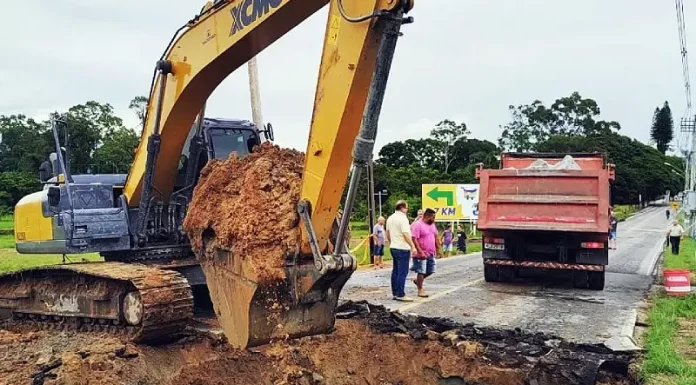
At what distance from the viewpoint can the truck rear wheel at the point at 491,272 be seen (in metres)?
13.5

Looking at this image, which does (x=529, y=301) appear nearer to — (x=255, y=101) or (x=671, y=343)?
(x=671, y=343)

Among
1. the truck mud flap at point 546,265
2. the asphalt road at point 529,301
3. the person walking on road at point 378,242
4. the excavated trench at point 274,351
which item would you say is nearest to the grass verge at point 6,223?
the person walking on road at point 378,242

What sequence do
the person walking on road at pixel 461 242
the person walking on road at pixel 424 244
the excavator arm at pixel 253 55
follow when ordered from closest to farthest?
the excavator arm at pixel 253 55
the person walking on road at pixel 424 244
the person walking on road at pixel 461 242

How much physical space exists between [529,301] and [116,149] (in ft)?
145

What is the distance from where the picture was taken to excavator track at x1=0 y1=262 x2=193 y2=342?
21.2 ft

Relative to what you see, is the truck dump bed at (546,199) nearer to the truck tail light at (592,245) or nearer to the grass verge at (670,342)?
the truck tail light at (592,245)

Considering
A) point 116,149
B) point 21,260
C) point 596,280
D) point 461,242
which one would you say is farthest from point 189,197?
point 116,149

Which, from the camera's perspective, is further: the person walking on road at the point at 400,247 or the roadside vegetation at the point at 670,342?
the person walking on road at the point at 400,247

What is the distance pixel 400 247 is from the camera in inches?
420

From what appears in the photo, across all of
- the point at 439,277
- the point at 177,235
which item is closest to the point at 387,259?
the point at 439,277

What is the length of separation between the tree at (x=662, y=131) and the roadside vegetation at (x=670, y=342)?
130771 mm

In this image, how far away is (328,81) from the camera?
5004mm

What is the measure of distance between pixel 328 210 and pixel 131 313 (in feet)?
8.83

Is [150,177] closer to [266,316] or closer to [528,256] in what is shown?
[266,316]
